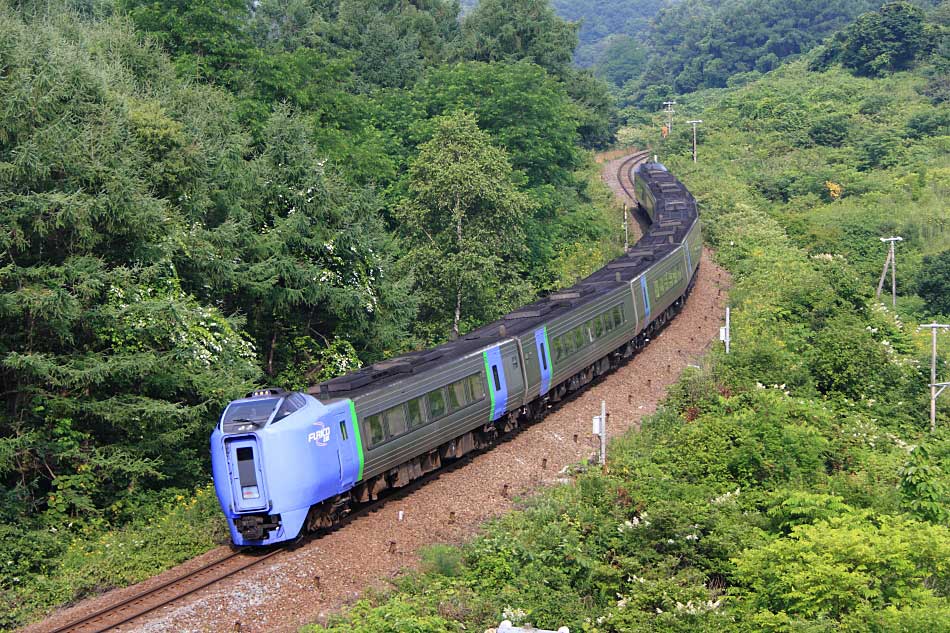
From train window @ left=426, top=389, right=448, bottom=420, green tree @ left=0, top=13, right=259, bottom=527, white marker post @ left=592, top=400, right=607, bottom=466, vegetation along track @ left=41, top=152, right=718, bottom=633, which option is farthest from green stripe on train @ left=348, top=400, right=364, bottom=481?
white marker post @ left=592, top=400, right=607, bottom=466

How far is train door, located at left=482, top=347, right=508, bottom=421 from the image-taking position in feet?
72.0

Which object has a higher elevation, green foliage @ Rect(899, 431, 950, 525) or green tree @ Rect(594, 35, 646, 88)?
green tree @ Rect(594, 35, 646, 88)

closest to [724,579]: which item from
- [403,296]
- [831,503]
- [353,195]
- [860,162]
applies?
[831,503]

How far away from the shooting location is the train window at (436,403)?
19.9 metres

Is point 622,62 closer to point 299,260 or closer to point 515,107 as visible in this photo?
point 515,107

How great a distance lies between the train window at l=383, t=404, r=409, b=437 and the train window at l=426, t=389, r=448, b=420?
3.01ft

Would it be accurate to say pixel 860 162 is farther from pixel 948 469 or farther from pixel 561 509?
pixel 561 509

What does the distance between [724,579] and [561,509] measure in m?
3.25

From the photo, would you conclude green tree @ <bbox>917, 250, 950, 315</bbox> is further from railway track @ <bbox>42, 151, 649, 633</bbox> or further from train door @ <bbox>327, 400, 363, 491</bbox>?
train door @ <bbox>327, 400, 363, 491</bbox>

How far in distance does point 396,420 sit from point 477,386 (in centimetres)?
309

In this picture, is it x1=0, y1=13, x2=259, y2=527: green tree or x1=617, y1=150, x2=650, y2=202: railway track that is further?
x1=617, y1=150, x2=650, y2=202: railway track

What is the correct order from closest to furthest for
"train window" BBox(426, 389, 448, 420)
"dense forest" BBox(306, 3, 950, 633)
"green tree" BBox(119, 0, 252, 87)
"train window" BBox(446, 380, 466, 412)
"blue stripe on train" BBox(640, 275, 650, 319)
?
"dense forest" BBox(306, 3, 950, 633) < "train window" BBox(426, 389, 448, 420) < "train window" BBox(446, 380, 466, 412) < "blue stripe on train" BBox(640, 275, 650, 319) < "green tree" BBox(119, 0, 252, 87)

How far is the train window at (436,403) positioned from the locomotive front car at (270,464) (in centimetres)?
346

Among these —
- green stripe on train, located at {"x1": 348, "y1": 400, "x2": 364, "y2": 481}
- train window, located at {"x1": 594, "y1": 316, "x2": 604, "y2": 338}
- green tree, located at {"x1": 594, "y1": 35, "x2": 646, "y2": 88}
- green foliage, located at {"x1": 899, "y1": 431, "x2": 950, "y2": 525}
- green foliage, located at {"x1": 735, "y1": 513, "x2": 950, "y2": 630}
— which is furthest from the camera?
green tree, located at {"x1": 594, "y1": 35, "x2": 646, "y2": 88}
